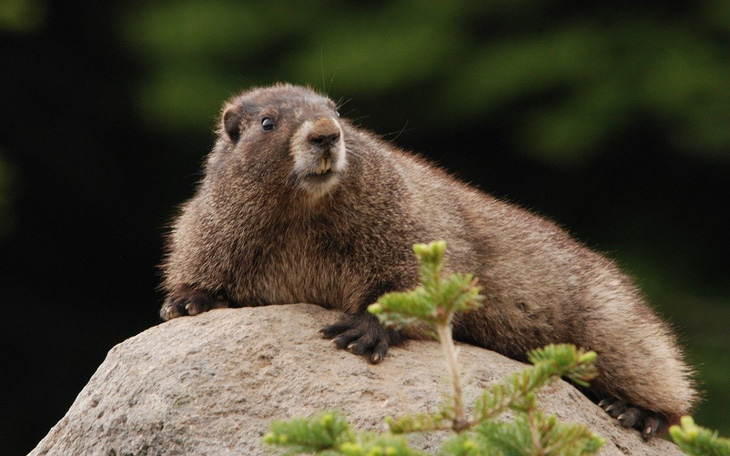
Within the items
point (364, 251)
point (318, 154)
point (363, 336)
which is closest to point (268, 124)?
point (318, 154)

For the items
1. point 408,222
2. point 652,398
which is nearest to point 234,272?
point 408,222

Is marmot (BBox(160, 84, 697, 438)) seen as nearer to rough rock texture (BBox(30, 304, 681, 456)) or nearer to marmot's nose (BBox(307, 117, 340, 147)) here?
marmot's nose (BBox(307, 117, 340, 147))

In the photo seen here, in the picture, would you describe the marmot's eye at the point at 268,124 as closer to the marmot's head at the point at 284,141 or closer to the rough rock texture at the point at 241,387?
the marmot's head at the point at 284,141

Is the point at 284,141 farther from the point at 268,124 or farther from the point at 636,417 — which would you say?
the point at 636,417

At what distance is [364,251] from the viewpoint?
5656 mm

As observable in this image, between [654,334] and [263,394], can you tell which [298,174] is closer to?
[263,394]

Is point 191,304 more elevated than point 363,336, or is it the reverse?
Answer: point 363,336

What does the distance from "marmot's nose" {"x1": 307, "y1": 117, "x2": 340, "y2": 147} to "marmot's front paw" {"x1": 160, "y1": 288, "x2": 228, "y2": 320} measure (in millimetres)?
1172

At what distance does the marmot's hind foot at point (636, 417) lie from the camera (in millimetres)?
5734

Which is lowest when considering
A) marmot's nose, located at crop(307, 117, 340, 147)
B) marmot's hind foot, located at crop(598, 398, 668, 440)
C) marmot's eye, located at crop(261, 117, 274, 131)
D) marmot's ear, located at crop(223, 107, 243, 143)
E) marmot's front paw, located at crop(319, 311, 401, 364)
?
marmot's hind foot, located at crop(598, 398, 668, 440)

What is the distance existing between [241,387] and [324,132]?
57.1 inches

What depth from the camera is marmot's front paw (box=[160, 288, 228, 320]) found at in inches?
Answer: 223

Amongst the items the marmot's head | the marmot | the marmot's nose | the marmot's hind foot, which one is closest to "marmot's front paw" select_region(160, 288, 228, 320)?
the marmot

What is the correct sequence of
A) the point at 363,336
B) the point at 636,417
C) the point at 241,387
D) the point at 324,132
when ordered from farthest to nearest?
the point at 636,417 < the point at 324,132 < the point at 363,336 < the point at 241,387
